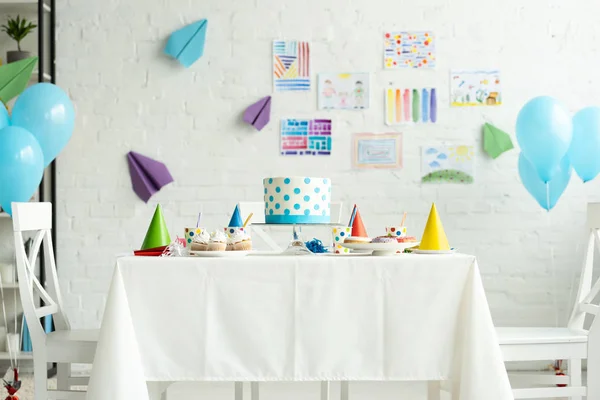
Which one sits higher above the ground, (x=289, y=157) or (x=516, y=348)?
(x=289, y=157)

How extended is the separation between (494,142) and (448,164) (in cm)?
25

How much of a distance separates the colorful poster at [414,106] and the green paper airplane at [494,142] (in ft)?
0.88

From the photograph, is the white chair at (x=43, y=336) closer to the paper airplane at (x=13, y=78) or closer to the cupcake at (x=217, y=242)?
the cupcake at (x=217, y=242)

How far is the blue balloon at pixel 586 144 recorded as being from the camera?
3.11 metres

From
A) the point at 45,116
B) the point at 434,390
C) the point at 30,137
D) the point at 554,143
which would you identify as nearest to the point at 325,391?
the point at 434,390

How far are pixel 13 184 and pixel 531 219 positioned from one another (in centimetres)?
242

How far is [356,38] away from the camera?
3.69 meters

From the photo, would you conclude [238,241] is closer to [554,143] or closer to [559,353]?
[559,353]

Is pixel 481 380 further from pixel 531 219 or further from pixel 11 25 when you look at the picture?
pixel 11 25

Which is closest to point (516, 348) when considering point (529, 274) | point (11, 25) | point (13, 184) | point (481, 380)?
point (481, 380)

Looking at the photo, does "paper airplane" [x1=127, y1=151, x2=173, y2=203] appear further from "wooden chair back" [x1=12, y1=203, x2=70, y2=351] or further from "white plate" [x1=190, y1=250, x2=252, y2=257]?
"white plate" [x1=190, y1=250, x2=252, y2=257]

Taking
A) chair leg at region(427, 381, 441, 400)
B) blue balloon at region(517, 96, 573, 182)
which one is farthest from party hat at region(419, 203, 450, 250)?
blue balloon at region(517, 96, 573, 182)

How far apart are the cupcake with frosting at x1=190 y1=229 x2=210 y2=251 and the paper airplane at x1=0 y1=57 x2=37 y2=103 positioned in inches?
77.3

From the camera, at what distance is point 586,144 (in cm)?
312
